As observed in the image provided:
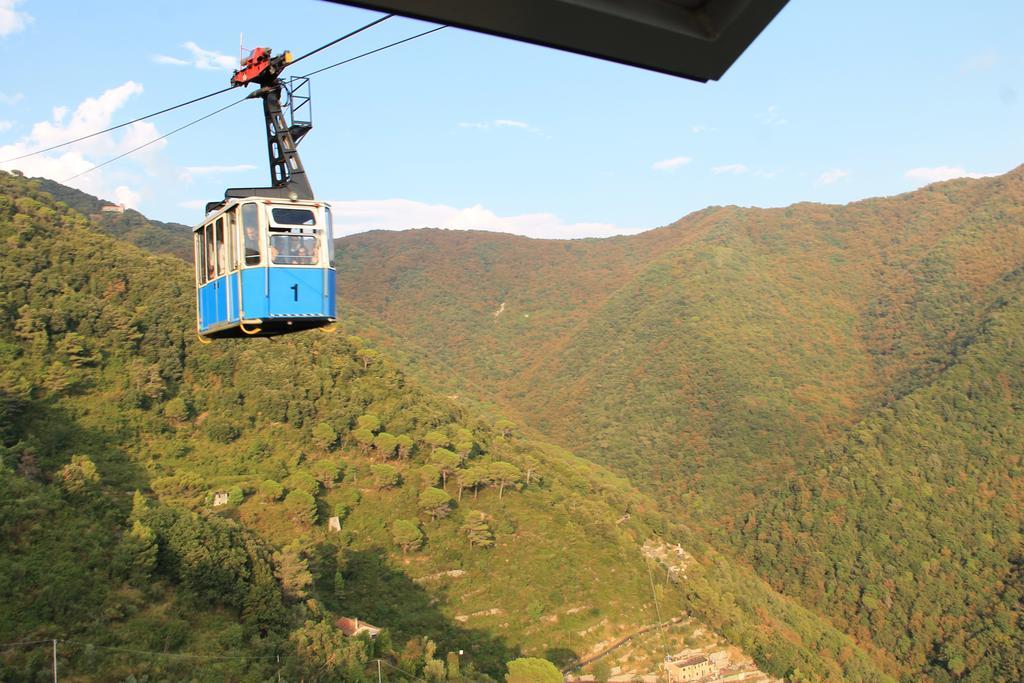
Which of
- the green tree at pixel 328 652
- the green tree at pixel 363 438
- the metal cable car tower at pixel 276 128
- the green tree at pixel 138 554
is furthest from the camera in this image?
the green tree at pixel 363 438

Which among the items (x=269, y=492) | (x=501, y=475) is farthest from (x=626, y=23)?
(x=501, y=475)

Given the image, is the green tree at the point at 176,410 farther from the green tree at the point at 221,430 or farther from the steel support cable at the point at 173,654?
the steel support cable at the point at 173,654

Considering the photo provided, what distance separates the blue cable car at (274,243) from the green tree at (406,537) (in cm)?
2567

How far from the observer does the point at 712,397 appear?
102m

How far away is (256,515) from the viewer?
31.2 m

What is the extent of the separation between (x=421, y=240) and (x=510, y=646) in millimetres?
163054

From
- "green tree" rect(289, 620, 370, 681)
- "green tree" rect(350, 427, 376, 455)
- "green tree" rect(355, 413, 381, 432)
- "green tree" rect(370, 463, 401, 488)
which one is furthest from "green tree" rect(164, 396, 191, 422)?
"green tree" rect(289, 620, 370, 681)

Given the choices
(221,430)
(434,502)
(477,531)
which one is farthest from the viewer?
(477,531)

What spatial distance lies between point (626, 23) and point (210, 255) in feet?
28.1

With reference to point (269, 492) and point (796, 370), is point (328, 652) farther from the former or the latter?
point (796, 370)

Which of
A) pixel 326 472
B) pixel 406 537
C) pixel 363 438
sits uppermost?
pixel 363 438

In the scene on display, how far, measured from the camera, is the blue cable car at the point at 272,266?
9.04 meters

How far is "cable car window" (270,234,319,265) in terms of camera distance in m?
9.13

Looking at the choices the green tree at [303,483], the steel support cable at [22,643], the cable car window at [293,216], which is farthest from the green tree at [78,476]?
the cable car window at [293,216]
